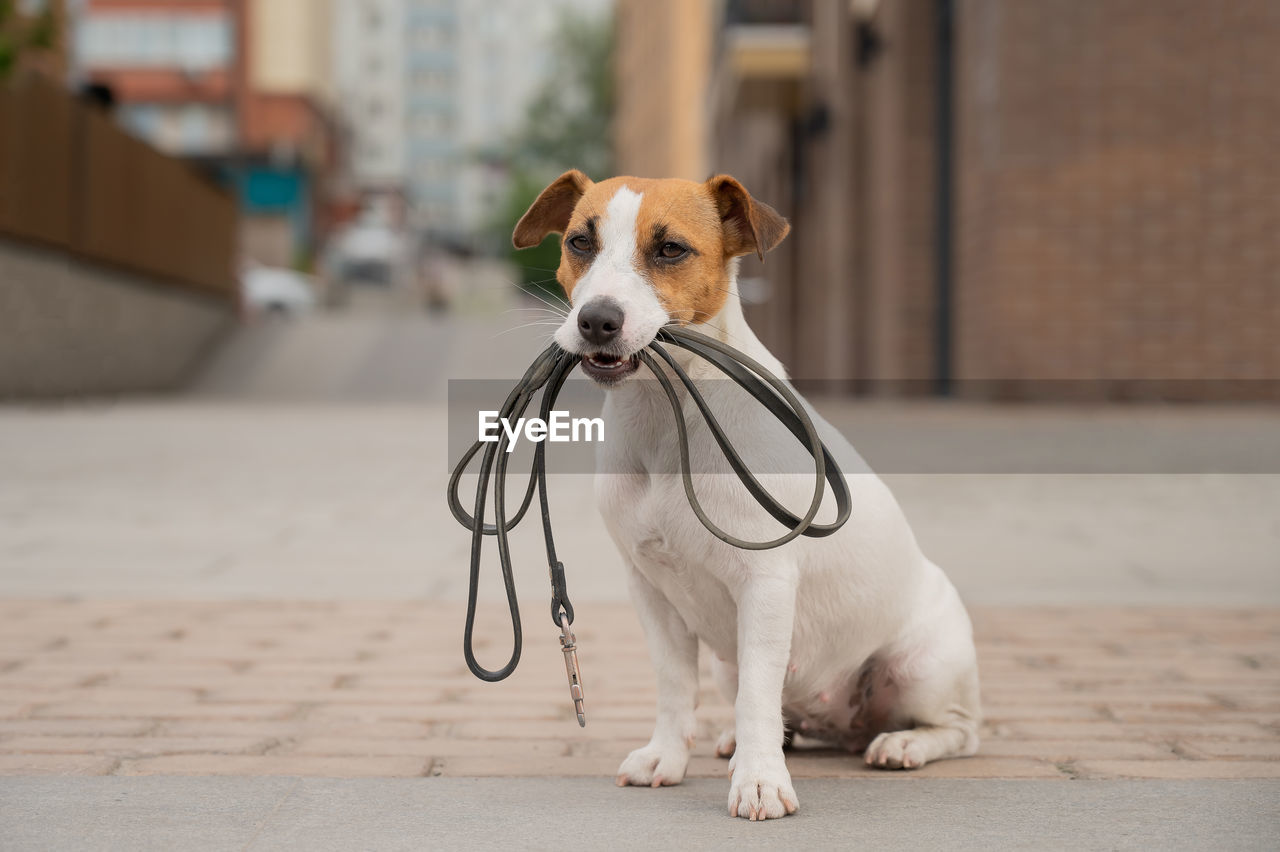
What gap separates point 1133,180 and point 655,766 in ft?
41.8

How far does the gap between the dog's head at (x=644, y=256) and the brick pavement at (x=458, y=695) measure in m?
1.11

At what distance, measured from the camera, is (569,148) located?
84.6 metres

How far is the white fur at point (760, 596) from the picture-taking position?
2.95 metres

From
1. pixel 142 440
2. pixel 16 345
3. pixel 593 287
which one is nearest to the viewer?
pixel 593 287

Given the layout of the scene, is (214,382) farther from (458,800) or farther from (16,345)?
(458,800)

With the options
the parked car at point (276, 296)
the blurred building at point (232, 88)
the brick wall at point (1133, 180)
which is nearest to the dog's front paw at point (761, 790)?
the brick wall at point (1133, 180)

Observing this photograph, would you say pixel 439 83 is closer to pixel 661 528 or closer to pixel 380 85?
pixel 380 85

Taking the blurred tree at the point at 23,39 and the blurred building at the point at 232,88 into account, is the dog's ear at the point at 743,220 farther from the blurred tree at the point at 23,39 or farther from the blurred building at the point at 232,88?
the blurred building at the point at 232,88

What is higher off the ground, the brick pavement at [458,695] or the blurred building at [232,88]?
the blurred building at [232,88]

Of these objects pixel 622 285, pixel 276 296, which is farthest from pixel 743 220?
pixel 276 296

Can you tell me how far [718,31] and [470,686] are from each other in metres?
24.9

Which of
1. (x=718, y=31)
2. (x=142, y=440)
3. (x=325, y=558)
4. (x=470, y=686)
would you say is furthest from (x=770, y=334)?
(x=470, y=686)

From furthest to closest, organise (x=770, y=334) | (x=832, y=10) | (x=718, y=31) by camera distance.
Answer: (x=770, y=334) < (x=718, y=31) < (x=832, y=10)

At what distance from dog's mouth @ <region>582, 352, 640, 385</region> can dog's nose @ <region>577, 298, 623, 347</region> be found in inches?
1.8
